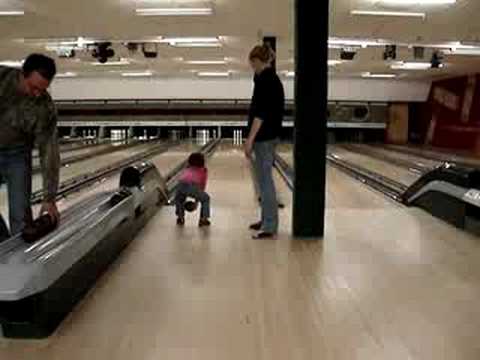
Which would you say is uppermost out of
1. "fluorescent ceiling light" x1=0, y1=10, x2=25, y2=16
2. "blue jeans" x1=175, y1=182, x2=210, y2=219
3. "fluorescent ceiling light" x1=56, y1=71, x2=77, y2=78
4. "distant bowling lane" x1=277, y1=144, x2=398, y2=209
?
"fluorescent ceiling light" x1=0, y1=10, x2=25, y2=16

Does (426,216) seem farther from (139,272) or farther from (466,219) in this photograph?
(139,272)

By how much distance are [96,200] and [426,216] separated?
313 cm

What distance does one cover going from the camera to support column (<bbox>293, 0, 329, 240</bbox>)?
4.54m

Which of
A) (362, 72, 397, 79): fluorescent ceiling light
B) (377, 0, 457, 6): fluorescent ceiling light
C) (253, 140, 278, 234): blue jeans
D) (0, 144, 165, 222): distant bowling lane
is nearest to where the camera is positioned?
(253, 140, 278, 234): blue jeans

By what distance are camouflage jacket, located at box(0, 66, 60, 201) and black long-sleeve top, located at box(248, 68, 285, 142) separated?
1662 mm

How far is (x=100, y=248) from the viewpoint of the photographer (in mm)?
3510

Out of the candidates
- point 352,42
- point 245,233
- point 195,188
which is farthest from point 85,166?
point 245,233

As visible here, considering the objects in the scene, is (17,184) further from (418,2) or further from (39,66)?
(418,2)

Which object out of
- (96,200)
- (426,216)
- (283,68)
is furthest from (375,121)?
(96,200)

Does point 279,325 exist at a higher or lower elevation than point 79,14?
lower

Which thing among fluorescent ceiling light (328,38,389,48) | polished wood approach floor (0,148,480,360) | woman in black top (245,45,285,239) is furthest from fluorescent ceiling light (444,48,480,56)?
woman in black top (245,45,285,239)

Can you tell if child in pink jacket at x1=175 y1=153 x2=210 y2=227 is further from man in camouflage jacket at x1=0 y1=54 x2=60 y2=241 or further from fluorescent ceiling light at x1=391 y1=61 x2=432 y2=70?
fluorescent ceiling light at x1=391 y1=61 x2=432 y2=70

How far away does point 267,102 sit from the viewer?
4336 mm

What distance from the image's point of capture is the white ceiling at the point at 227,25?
26.2 feet
